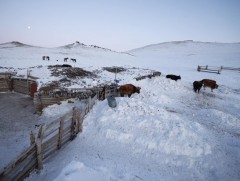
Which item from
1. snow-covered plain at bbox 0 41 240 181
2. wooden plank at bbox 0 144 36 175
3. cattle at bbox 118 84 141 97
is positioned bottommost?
snow-covered plain at bbox 0 41 240 181

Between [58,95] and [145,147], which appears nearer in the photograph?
[145,147]

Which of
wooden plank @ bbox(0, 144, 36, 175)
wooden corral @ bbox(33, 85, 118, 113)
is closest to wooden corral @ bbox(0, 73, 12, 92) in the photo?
wooden corral @ bbox(33, 85, 118, 113)

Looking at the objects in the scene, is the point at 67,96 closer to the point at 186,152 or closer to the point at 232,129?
the point at 186,152

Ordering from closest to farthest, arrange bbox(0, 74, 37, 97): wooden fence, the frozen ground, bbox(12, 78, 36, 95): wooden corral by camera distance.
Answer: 1. the frozen ground
2. bbox(12, 78, 36, 95): wooden corral
3. bbox(0, 74, 37, 97): wooden fence

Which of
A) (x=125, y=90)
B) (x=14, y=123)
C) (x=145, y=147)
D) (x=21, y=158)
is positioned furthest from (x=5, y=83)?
(x=145, y=147)

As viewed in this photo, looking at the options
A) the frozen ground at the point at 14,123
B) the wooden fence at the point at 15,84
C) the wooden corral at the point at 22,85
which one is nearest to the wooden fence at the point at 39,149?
the frozen ground at the point at 14,123

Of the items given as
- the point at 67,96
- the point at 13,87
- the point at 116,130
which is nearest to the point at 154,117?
the point at 116,130

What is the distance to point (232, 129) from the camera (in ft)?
36.6

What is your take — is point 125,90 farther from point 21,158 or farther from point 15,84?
point 15,84

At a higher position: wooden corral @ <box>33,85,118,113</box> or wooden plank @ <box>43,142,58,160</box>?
wooden corral @ <box>33,85,118,113</box>

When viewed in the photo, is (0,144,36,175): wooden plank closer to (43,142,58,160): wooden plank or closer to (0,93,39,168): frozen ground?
(43,142,58,160): wooden plank

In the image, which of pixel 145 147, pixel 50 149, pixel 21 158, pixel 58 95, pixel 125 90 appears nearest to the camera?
pixel 21 158

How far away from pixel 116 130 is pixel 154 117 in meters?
2.36

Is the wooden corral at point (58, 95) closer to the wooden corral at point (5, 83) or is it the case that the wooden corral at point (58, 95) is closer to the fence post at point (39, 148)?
the wooden corral at point (5, 83)
